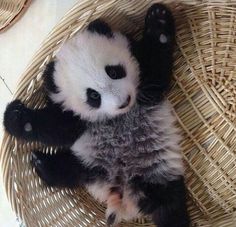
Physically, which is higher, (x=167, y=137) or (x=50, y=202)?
(x=167, y=137)

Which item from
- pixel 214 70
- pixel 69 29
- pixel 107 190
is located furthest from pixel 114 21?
pixel 107 190

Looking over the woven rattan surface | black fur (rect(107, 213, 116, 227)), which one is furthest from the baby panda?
the woven rattan surface

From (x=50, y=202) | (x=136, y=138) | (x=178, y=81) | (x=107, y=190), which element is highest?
(x=178, y=81)

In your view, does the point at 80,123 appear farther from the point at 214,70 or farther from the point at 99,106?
the point at 214,70

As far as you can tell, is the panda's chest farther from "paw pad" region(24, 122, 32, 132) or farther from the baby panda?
"paw pad" region(24, 122, 32, 132)

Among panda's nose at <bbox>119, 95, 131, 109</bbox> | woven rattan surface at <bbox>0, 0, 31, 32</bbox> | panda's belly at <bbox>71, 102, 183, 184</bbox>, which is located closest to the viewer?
panda's nose at <bbox>119, 95, 131, 109</bbox>

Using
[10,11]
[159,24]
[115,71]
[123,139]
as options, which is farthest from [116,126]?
[10,11]

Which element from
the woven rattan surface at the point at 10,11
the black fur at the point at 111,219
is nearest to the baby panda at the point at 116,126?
the black fur at the point at 111,219
